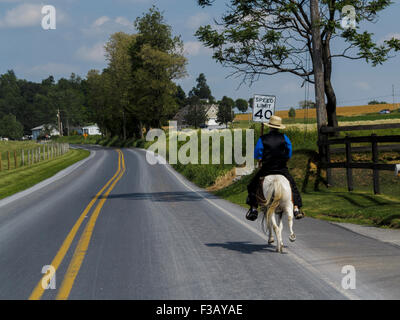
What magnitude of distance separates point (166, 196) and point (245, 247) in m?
9.90

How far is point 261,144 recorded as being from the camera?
28.1ft

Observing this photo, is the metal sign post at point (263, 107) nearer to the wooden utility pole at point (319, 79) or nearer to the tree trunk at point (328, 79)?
the wooden utility pole at point (319, 79)

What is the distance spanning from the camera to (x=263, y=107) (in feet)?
52.7

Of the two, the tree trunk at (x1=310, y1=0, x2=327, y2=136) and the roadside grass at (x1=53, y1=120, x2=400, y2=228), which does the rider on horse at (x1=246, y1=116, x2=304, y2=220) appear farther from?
the tree trunk at (x1=310, y1=0, x2=327, y2=136)

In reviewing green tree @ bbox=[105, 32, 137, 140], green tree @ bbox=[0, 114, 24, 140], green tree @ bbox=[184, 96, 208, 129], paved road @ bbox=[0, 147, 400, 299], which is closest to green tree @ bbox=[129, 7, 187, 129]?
green tree @ bbox=[105, 32, 137, 140]

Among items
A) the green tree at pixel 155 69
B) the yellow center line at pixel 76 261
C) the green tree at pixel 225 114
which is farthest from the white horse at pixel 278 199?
the green tree at pixel 225 114

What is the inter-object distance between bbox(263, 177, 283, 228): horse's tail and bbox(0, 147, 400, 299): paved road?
0.75m

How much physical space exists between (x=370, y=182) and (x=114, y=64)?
77909 mm

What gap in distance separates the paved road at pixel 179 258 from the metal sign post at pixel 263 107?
3.64 meters

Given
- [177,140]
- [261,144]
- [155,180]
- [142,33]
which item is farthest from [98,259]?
[142,33]

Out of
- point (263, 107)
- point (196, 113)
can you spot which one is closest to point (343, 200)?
point (263, 107)

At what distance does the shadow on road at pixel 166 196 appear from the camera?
680 inches

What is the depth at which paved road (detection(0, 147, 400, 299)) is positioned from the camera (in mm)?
5973
